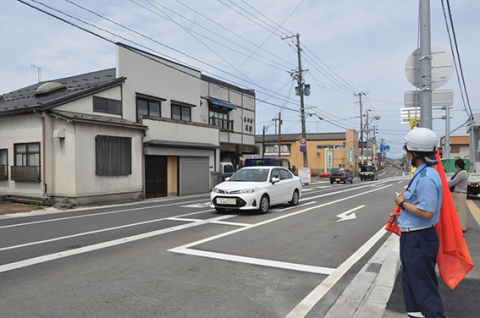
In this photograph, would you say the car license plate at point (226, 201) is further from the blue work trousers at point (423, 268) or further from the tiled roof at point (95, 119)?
the blue work trousers at point (423, 268)

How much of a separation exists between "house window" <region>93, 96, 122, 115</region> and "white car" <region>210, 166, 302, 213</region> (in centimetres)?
831

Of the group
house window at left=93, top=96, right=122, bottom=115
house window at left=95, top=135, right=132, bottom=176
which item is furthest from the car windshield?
house window at left=93, top=96, right=122, bottom=115

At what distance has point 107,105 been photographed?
17.5 meters

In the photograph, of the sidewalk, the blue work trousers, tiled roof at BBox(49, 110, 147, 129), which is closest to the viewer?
the blue work trousers

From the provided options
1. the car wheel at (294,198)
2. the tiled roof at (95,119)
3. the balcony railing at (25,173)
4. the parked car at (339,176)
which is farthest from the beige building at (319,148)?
the balcony railing at (25,173)

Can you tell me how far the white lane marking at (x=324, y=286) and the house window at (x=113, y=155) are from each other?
41.4ft

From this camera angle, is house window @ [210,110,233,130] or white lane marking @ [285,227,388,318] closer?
white lane marking @ [285,227,388,318]

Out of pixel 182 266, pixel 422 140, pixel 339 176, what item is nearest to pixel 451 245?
pixel 422 140

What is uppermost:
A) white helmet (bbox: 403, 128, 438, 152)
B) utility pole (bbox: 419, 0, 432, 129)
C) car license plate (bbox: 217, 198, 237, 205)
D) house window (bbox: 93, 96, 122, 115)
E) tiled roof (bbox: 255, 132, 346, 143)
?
tiled roof (bbox: 255, 132, 346, 143)

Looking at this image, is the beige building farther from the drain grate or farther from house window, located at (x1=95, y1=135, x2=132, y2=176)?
the drain grate

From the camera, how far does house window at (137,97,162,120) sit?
19.6 m

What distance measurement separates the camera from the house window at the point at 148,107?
1964 centimetres

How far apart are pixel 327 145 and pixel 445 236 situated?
64.4 m

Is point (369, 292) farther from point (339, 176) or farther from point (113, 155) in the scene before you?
point (339, 176)
